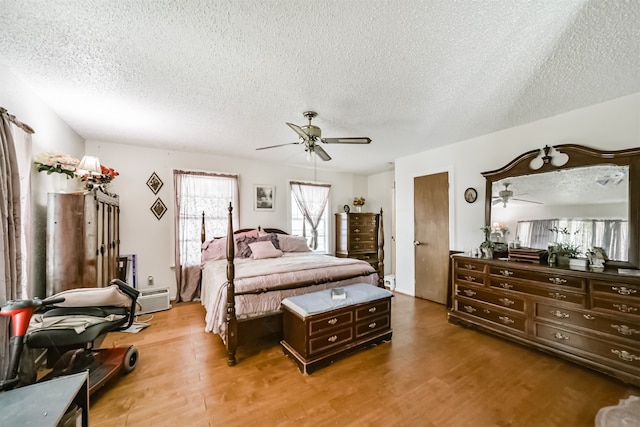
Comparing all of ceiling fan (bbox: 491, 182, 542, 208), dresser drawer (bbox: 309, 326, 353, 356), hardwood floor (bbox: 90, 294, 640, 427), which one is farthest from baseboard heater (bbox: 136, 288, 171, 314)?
ceiling fan (bbox: 491, 182, 542, 208)

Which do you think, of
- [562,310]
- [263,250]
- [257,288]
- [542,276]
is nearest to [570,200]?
[542,276]

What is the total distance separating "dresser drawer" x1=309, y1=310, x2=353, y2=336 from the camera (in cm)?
221

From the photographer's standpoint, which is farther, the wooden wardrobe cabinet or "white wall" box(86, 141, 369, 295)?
"white wall" box(86, 141, 369, 295)

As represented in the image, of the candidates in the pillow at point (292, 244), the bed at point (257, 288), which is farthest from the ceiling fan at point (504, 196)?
the pillow at point (292, 244)

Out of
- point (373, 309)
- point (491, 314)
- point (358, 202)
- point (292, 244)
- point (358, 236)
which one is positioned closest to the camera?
point (373, 309)

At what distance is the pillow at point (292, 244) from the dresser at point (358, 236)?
1.17m

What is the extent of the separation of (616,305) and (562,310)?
0.36m

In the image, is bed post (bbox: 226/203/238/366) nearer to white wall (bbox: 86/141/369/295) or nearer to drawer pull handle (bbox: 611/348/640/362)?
white wall (bbox: 86/141/369/295)

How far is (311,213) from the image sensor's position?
5.55m

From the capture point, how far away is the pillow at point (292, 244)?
449cm

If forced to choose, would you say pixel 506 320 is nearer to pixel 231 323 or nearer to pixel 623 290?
pixel 623 290

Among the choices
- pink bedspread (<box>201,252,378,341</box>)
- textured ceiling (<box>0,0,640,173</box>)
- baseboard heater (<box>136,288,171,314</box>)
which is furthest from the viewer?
baseboard heater (<box>136,288,171,314</box>)

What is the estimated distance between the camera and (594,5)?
138 cm

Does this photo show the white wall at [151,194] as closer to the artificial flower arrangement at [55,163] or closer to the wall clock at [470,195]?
the artificial flower arrangement at [55,163]
